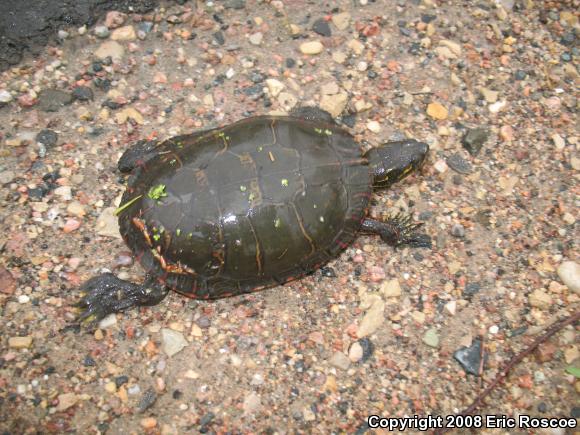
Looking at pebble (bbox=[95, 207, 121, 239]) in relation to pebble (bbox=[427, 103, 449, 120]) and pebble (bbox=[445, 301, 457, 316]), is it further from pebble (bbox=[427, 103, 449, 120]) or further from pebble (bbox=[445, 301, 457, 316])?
pebble (bbox=[427, 103, 449, 120])

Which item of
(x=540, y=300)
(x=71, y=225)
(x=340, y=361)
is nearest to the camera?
(x=340, y=361)

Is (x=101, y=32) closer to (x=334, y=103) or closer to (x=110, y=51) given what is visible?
(x=110, y=51)

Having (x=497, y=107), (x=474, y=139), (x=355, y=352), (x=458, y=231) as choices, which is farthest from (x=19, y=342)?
(x=497, y=107)

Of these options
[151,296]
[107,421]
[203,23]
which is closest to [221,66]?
[203,23]

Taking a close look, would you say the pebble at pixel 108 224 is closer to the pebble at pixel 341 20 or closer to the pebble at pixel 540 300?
the pebble at pixel 341 20

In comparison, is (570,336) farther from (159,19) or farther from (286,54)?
(159,19)
